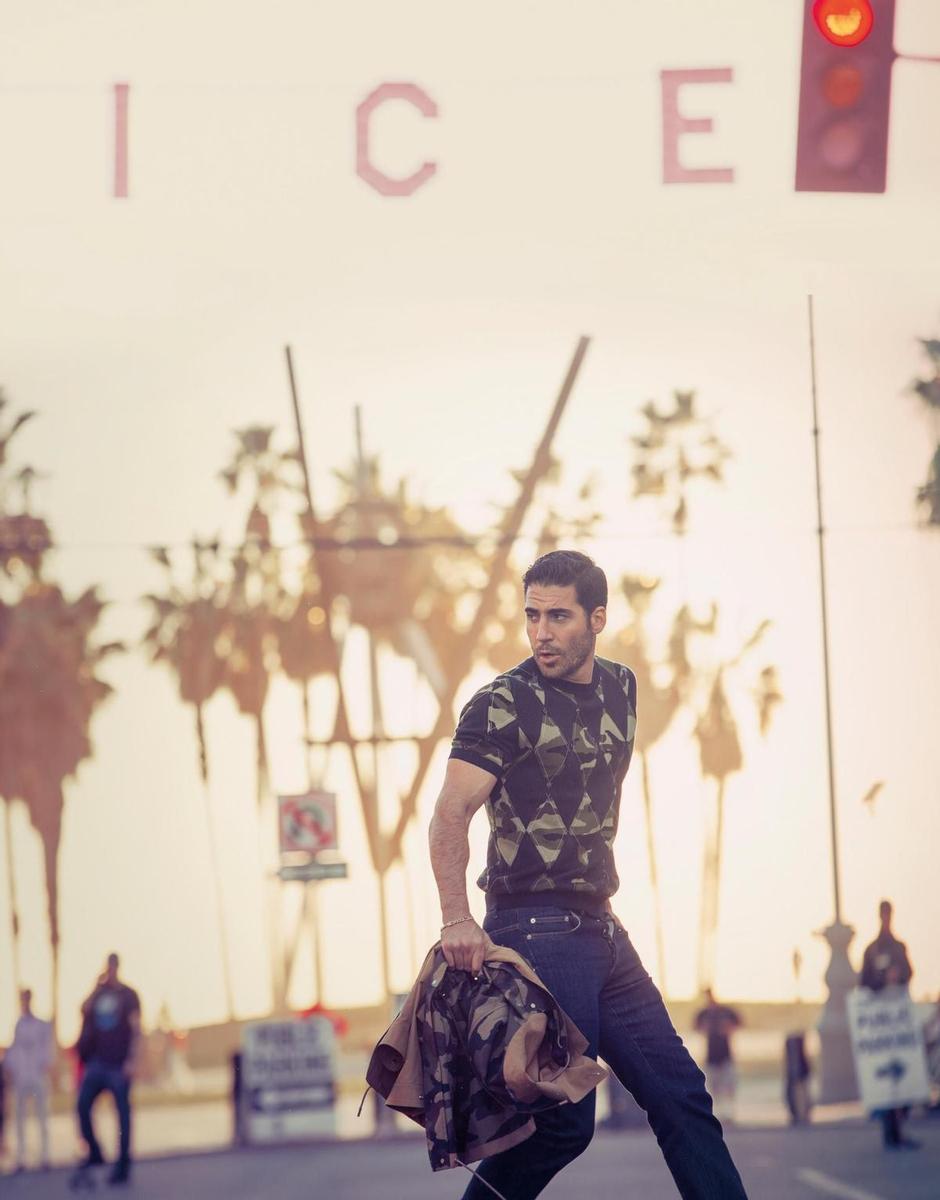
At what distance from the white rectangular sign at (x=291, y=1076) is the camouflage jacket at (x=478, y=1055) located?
14650 mm

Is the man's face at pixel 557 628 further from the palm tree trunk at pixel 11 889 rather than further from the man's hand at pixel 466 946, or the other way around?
the palm tree trunk at pixel 11 889

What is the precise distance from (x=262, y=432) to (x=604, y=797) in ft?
126

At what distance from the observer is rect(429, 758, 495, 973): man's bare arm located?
5871 millimetres

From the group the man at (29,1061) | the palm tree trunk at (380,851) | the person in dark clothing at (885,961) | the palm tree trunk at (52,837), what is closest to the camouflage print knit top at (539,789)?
the person in dark clothing at (885,961)

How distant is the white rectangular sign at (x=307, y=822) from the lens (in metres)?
20.3

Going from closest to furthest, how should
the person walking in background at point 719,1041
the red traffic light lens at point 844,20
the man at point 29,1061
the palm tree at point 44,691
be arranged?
the red traffic light lens at point 844,20
the man at point 29,1061
the person walking in background at point 719,1041
the palm tree at point 44,691

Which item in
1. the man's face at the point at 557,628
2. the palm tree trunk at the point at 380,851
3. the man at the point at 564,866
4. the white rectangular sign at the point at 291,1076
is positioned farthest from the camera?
the palm tree trunk at the point at 380,851

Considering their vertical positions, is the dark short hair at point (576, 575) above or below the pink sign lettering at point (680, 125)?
below

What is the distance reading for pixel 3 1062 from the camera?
22.7 meters

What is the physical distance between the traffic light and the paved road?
5.39 meters

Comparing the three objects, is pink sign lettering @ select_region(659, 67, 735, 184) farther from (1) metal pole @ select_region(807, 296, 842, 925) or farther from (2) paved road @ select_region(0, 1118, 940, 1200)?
(1) metal pole @ select_region(807, 296, 842, 925)

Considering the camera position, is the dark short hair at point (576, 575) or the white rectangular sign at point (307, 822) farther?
the white rectangular sign at point (307, 822)

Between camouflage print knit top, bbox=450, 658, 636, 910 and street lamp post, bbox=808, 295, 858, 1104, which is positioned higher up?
camouflage print knit top, bbox=450, 658, 636, 910

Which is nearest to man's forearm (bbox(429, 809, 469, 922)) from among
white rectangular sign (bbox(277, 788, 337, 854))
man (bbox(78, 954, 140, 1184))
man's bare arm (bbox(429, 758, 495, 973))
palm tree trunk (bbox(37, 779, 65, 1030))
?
man's bare arm (bbox(429, 758, 495, 973))
